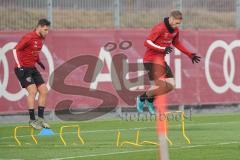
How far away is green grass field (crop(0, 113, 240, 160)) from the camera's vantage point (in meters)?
14.0

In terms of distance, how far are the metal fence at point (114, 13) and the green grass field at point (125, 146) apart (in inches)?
145

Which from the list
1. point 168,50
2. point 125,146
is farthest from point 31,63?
point 125,146

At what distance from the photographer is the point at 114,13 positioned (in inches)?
1012

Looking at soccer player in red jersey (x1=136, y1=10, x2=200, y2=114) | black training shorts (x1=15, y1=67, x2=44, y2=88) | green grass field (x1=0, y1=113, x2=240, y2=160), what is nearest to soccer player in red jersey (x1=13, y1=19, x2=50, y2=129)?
black training shorts (x1=15, y1=67, x2=44, y2=88)

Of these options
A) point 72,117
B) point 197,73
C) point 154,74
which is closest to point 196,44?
point 197,73

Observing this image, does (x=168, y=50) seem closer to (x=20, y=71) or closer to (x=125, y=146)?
(x=125, y=146)

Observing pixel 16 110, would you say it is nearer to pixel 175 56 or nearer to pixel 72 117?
pixel 72 117

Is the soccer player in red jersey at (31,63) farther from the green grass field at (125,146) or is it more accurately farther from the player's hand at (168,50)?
the player's hand at (168,50)

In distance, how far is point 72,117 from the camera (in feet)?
79.1

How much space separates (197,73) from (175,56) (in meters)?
0.95

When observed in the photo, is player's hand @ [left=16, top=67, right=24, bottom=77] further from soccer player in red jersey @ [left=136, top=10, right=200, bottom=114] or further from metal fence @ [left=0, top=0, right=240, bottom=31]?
metal fence @ [left=0, top=0, right=240, bottom=31]

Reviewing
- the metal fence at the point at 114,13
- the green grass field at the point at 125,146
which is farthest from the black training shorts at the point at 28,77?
the metal fence at the point at 114,13

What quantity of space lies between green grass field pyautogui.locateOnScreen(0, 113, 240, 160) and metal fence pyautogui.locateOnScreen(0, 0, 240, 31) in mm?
3695

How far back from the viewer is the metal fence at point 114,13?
24422mm
